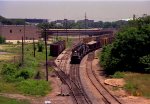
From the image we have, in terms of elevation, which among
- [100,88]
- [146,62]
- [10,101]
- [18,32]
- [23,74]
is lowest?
[100,88]

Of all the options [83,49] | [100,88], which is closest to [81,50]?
[83,49]

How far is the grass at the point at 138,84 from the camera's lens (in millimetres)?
37094

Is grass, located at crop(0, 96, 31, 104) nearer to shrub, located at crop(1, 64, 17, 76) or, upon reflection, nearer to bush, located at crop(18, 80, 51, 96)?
bush, located at crop(18, 80, 51, 96)

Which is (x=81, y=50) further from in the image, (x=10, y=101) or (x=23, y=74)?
(x=10, y=101)

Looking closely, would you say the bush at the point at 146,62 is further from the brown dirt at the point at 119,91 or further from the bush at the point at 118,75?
the brown dirt at the point at 119,91

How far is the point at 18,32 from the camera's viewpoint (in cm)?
12838

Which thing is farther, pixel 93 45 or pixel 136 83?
pixel 93 45

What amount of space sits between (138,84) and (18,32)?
9143 centimetres

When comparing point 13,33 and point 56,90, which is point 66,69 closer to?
point 56,90

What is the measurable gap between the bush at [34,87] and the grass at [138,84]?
7393 mm

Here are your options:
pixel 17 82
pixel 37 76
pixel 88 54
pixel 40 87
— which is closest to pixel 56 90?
pixel 40 87

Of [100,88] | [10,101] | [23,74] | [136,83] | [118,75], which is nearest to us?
[10,101]

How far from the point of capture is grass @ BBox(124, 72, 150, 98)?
37.1 meters

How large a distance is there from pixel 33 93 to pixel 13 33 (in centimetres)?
9438
